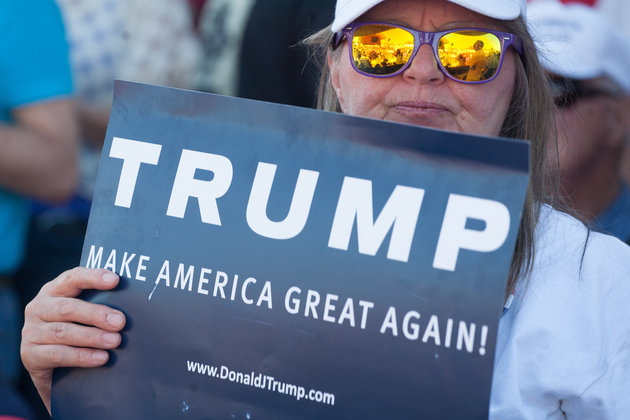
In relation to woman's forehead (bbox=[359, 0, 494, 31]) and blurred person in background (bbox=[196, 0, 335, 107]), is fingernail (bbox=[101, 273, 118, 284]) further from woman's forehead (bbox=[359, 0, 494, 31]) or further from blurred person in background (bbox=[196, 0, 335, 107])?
blurred person in background (bbox=[196, 0, 335, 107])

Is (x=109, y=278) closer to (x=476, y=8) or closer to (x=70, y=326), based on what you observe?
(x=70, y=326)

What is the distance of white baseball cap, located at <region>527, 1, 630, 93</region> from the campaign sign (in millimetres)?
1935

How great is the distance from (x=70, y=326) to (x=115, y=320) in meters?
0.10

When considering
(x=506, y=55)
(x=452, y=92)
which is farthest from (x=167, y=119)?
(x=506, y=55)

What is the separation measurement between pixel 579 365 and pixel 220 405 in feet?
2.06

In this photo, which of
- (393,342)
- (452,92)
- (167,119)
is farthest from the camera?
(452,92)

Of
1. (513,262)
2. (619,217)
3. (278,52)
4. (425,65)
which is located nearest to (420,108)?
(425,65)

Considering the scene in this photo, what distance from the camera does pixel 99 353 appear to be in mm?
1667

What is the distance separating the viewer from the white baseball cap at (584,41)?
3.35m

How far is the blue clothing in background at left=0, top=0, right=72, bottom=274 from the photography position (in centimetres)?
288

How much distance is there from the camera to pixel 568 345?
5.29 feet

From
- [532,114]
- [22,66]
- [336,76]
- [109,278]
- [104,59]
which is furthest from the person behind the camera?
[104,59]

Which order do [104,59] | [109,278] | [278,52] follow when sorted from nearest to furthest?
[109,278]
[278,52]
[104,59]

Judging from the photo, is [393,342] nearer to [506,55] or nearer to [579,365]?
[579,365]
